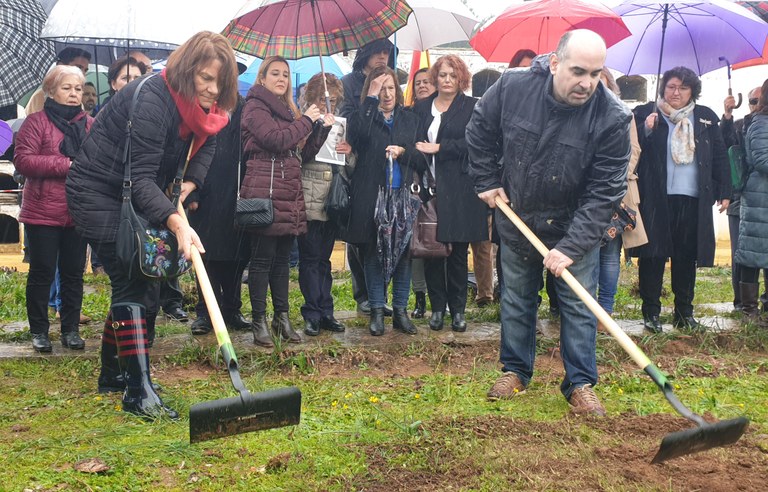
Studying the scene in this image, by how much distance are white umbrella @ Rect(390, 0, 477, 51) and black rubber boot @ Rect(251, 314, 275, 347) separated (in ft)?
10.6

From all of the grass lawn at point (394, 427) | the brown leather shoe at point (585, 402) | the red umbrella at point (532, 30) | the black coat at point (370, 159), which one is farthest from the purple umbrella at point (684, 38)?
the brown leather shoe at point (585, 402)

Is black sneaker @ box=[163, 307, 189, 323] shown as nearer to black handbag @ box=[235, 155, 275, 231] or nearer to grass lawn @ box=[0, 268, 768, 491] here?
grass lawn @ box=[0, 268, 768, 491]

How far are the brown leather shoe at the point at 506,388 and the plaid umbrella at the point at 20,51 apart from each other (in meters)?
3.73

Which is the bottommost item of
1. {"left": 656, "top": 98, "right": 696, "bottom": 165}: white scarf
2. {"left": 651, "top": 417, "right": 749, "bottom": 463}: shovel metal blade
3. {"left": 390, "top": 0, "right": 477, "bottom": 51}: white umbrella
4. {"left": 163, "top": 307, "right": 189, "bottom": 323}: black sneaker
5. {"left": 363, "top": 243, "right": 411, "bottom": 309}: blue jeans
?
{"left": 163, "top": 307, "right": 189, "bottom": 323}: black sneaker

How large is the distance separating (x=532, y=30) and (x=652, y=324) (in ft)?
8.79

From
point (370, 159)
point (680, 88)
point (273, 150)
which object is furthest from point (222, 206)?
Result: point (680, 88)

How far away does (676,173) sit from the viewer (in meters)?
7.03

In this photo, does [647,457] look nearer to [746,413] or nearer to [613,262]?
[746,413]

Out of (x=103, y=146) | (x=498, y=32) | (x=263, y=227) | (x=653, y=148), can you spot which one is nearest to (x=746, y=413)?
(x=653, y=148)

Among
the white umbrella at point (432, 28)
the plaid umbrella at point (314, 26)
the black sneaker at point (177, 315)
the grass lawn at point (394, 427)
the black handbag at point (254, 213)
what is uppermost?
the white umbrella at point (432, 28)

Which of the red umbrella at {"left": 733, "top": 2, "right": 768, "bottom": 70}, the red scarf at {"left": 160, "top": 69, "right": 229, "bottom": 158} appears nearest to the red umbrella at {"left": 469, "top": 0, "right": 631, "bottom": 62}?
the red umbrella at {"left": 733, "top": 2, "right": 768, "bottom": 70}

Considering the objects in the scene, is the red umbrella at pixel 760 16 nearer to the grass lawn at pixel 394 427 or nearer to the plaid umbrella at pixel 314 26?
the grass lawn at pixel 394 427

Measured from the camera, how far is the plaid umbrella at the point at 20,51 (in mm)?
6254

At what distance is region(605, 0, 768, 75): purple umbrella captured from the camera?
24.7ft
